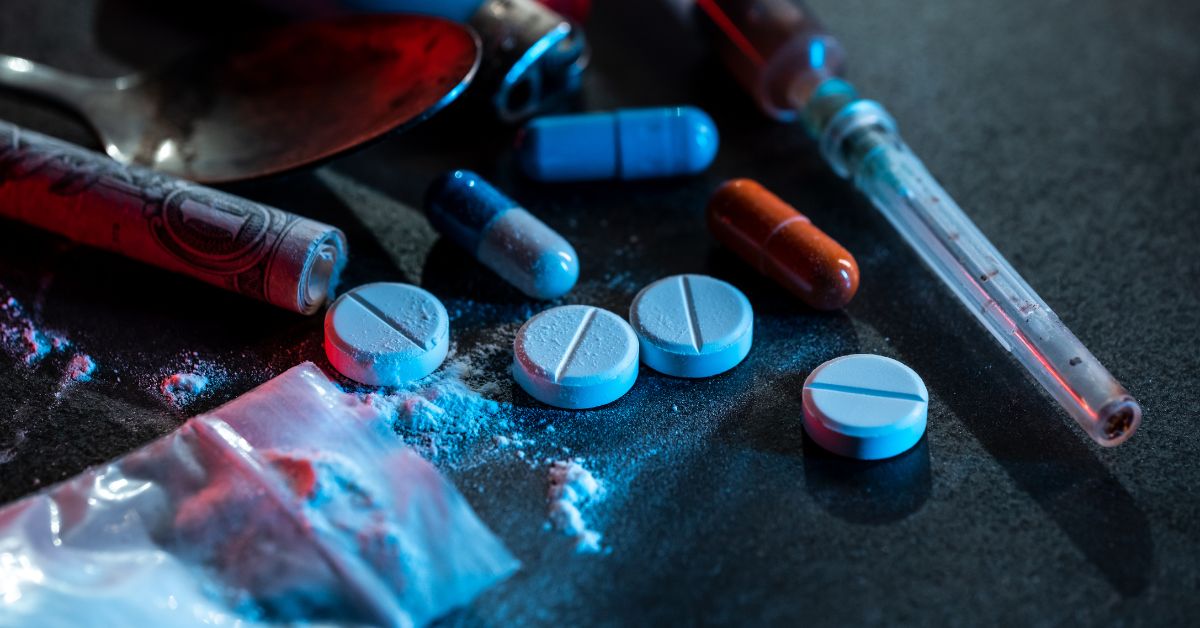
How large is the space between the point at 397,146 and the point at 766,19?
452 mm

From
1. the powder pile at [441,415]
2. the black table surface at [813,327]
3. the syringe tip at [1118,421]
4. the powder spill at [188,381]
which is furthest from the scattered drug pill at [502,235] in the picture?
the syringe tip at [1118,421]

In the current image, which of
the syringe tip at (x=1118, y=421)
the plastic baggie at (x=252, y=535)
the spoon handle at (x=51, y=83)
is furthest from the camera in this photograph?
the spoon handle at (x=51, y=83)

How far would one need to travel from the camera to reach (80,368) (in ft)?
3.31

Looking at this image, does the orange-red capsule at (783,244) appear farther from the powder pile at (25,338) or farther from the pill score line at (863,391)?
the powder pile at (25,338)

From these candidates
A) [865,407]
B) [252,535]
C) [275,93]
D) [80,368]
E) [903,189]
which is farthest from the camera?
[275,93]

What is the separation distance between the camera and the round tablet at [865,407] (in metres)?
0.89

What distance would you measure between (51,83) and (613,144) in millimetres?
668

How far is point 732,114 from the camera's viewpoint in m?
1.34

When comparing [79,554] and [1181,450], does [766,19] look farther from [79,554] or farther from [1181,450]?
[79,554]

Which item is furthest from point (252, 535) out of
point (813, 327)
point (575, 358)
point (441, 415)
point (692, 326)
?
point (813, 327)

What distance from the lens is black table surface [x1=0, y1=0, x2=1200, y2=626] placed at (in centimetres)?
83

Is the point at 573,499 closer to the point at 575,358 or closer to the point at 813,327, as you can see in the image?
the point at 575,358

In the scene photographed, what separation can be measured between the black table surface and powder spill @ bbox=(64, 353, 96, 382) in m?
0.01

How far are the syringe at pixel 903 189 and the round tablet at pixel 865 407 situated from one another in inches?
4.3
